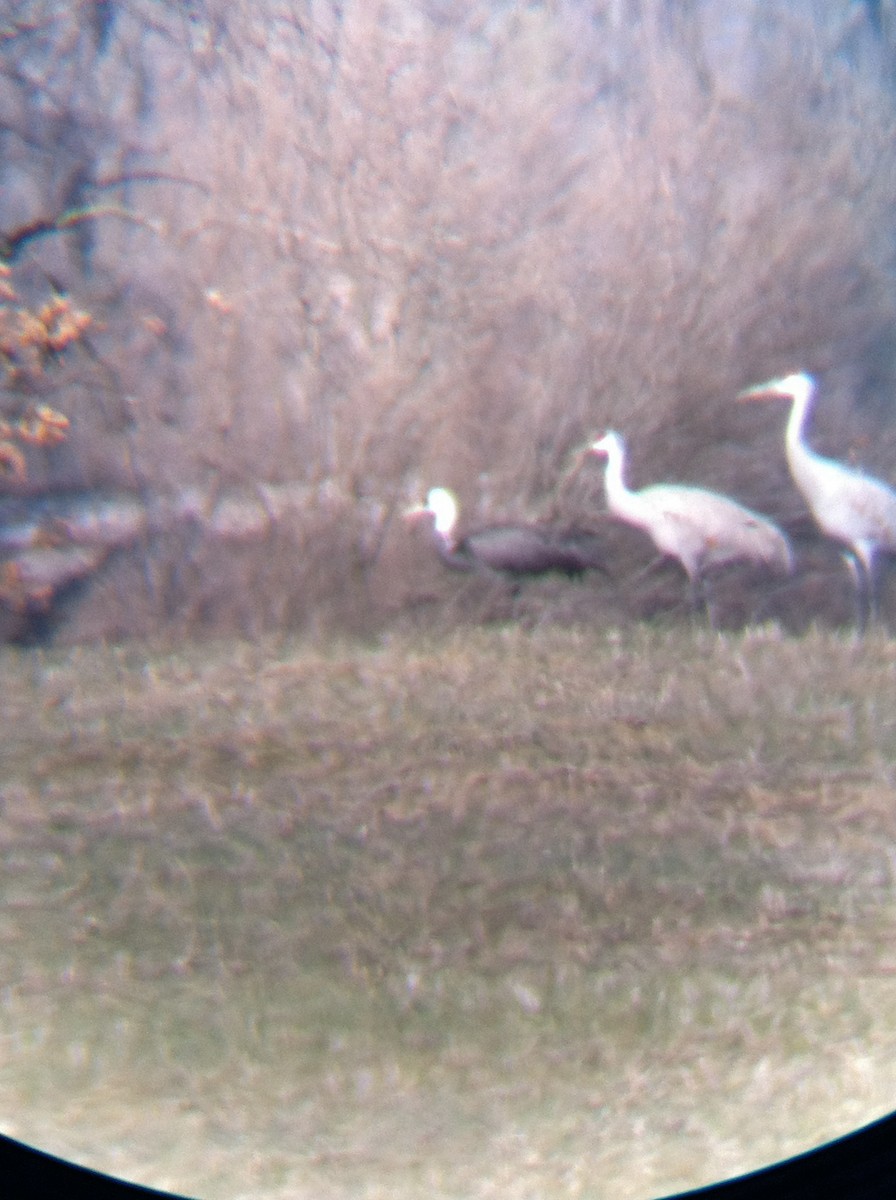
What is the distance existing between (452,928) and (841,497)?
5.99ft

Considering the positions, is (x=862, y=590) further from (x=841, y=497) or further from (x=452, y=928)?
(x=452, y=928)

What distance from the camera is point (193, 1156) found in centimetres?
138

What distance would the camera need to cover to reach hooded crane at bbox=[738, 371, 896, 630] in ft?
9.23

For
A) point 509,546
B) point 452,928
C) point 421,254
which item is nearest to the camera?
point 452,928

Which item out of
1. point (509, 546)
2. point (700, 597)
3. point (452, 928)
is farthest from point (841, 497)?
point (452, 928)

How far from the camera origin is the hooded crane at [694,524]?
2.91 m

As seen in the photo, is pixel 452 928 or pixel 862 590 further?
pixel 862 590

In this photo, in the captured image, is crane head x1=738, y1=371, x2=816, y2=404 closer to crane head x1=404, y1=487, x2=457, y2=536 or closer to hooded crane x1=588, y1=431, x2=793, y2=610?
hooded crane x1=588, y1=431, x2=793, y2=610

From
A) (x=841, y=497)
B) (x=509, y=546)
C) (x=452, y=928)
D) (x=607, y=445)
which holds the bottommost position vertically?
(x=509, y=546)

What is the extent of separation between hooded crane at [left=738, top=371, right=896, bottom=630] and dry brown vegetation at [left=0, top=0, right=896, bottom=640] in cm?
5

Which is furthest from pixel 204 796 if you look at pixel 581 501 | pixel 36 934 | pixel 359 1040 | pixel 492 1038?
pixel 581 501

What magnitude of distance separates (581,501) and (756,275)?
0.81 metres

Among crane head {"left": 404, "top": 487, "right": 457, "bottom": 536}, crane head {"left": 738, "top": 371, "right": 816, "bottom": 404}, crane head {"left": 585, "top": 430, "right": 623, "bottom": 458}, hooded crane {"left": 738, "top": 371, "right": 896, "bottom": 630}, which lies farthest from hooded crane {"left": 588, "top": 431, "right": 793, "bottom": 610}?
crane head {"left": 404, "top": 487, "right": 457, "bottom": 536}

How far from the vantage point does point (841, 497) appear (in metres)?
2.83
